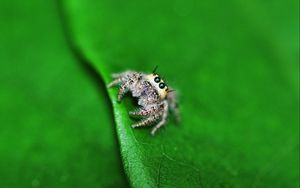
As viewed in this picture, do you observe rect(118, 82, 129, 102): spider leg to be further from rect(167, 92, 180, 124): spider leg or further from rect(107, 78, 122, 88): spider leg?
rect(167, 92, 180, 124): spider leg

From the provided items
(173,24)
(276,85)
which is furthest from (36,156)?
(276,85)

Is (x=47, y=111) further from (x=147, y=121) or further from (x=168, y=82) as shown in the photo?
(x=147, y=121)

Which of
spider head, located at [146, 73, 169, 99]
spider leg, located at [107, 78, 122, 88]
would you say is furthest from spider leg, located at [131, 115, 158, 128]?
spider leg, located at [107, 78, 122, 88]

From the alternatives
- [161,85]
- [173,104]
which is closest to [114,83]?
[161,85]

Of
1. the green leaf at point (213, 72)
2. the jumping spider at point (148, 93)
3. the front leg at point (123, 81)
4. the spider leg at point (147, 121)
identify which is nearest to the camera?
the spider leg at point (147, 121)

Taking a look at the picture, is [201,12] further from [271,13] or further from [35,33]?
[35,33]

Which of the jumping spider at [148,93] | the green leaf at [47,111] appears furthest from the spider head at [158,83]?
the green leaf at [47,111]

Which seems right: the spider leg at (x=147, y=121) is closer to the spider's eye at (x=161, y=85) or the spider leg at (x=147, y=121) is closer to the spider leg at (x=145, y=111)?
the spider leg at (x=145, y=111)
